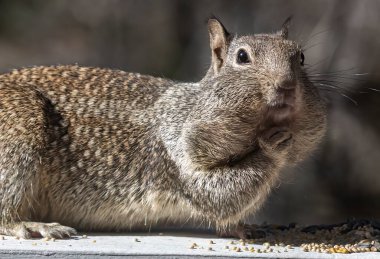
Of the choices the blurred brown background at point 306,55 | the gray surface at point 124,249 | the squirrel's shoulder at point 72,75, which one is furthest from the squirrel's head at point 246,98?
the blurred brown background at point 306,55

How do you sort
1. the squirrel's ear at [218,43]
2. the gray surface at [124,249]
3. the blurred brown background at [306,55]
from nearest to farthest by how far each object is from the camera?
the gray surface at [124,249], the squirrel's ear at [218,43], the blurred brown background at [306,55]

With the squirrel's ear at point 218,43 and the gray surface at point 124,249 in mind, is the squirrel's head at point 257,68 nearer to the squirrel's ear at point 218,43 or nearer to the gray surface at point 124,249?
the squirrel's ear at point 218,43

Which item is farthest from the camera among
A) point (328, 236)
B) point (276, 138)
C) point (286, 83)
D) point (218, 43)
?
point (328, 236)

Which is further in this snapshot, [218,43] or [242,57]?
[218,43]

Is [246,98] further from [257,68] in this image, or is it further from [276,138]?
[276,138]

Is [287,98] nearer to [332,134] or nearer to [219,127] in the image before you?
[219,127]

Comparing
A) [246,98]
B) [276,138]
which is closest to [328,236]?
[276,138]
